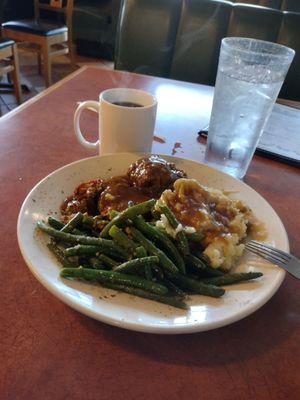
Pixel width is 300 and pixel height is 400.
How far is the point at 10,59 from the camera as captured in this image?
10.8 feet

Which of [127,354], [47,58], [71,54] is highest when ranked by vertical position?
[127,354]

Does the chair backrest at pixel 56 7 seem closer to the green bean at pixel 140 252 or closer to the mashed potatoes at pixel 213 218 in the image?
the mashed potatoes at pixel 213 218

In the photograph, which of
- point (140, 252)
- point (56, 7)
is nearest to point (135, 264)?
point (140, 252)

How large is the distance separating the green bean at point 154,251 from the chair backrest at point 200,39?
5.69ft

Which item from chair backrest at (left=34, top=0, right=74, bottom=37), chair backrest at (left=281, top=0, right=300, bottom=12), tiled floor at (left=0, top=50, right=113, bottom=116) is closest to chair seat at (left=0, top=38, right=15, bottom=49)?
tiled floor at (left=0, top=50, right=113, bottom=116)

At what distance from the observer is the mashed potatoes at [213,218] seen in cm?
76

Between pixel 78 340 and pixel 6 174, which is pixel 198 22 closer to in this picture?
pixel 6 174

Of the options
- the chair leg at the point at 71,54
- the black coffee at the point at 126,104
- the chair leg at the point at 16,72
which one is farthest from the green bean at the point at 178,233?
the chair leg at the point at 71,54

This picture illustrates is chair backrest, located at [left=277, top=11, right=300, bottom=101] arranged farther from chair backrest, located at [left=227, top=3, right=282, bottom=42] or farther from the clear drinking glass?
the clear drinking glass

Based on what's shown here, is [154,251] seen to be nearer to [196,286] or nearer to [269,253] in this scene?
[196,286]

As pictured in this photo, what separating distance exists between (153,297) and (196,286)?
0.09 meters

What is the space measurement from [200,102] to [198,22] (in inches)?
28.6

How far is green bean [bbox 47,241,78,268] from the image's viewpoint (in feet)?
2.39

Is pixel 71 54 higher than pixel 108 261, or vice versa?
pixel 108 261
